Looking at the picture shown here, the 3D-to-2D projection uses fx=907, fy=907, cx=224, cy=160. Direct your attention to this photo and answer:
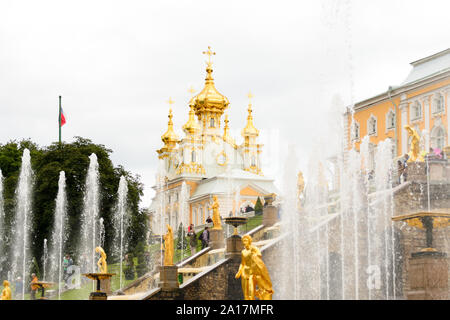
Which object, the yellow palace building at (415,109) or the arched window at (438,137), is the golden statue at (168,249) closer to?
the yellow palace building at (415,109)

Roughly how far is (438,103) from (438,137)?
2.07 metres

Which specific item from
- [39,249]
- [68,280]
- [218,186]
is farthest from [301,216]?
[218,186]

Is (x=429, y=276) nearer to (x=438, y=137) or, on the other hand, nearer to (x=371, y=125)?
(x=438, y=137)

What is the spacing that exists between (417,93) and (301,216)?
29962 mm

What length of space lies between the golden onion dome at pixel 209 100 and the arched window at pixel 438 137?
34108 mm

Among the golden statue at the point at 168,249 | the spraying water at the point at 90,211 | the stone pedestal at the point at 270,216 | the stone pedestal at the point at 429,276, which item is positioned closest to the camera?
the stone pedestal at the point at 429,276

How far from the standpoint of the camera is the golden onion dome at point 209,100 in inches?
3312

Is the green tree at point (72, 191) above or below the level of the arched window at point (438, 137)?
below

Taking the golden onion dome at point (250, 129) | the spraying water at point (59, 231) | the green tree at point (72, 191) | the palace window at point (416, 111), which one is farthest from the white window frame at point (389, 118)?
the golden onion dome at point (250, 129)

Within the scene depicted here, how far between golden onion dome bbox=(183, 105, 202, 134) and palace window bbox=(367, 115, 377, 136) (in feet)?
86.7

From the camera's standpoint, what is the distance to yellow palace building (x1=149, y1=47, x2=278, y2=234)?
78.6 meters

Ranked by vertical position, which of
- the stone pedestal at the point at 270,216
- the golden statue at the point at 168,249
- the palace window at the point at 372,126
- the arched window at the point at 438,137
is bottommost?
the golden statue at the point at 168,249

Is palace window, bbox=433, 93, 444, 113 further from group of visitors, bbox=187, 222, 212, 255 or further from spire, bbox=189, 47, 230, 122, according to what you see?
spire, bbox=189, 47, 230, 122
